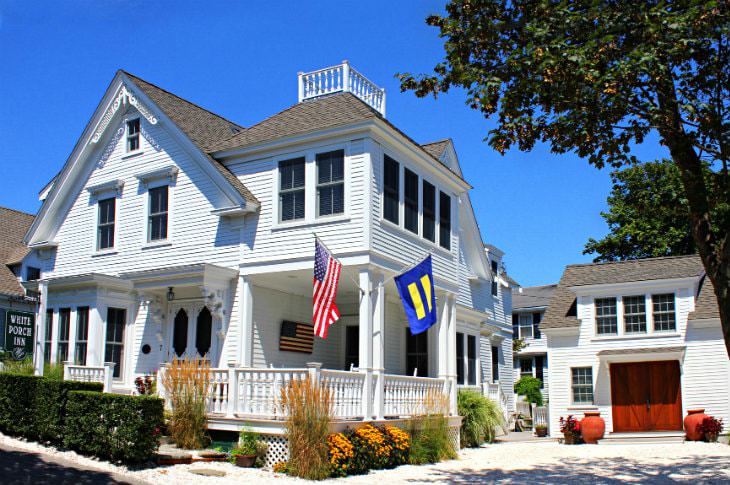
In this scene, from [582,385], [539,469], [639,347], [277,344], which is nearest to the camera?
[539,469]

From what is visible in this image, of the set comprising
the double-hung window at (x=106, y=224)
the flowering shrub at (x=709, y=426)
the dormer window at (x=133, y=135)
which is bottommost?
the flowering shrub at (x=709, y=426)

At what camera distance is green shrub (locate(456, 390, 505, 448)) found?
2177cm

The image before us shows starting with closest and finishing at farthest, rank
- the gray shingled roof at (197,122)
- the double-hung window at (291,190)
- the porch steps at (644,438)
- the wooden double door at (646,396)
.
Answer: the double-hung window at (291,190), the gray shingled roof at (197,122), the porch steps at (644,438), the wooden double door at (646,396)

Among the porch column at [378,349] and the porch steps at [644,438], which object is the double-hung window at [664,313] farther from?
the porch column at [378,349]

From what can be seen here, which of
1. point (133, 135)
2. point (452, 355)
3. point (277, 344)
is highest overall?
point (133, 135)

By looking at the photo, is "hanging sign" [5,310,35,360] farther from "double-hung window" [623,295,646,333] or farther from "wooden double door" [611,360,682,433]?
"double-hung window" [623,295,646,333]

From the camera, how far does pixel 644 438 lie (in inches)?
989

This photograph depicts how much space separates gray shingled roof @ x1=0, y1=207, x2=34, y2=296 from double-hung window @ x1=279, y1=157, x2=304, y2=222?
11870 mm

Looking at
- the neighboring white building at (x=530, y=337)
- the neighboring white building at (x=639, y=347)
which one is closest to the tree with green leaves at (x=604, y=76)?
the neighboring white building at (x=639, y=347)

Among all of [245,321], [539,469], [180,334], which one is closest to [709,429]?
[539,469]

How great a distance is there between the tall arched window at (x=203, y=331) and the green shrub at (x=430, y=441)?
5.73 meters

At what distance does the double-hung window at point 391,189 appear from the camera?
18266 millimetres

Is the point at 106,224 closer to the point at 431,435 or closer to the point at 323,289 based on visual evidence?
the point at 323,289

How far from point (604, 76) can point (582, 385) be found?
19179 millimetres
